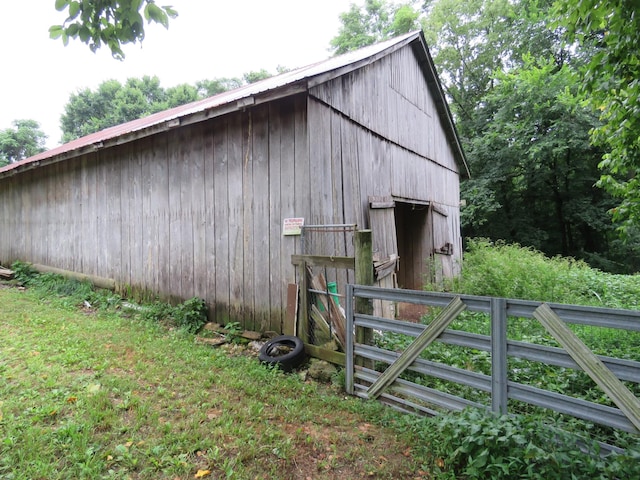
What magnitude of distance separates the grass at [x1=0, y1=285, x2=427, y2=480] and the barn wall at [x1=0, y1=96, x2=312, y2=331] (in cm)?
120

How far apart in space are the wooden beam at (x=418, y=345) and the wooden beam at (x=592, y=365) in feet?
1.88

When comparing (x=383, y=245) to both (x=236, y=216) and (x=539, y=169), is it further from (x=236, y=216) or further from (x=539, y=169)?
(x=539, y=169)

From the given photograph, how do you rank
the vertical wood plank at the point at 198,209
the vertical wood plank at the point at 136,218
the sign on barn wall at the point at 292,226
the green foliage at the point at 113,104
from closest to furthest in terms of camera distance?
1. the sign on barn wall at the point at 292,226
2. the vertical wood plank at the point at 198,209
3. the vertical wood plank at the point at 136,218
4. the green foliage at the point at 113,104

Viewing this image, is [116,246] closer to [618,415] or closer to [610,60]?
[618,415]

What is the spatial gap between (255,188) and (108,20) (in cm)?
268

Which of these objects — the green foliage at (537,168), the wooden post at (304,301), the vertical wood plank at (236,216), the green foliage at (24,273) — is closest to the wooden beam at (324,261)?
the wooden post at (304,301)

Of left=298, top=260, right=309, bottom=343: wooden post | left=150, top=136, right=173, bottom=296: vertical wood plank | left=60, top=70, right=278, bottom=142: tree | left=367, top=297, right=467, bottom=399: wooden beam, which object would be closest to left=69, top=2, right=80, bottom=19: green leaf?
left=298, top=260, right=309, bottom=343: wooden post

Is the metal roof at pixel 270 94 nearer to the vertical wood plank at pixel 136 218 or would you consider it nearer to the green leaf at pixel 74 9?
the vertical wood plank at pixel 136 218

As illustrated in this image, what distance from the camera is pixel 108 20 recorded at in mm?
2424

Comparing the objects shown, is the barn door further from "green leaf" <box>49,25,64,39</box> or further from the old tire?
"green leaf" <box>49,25,64,39</box>

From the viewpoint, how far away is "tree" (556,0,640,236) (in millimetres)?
3125

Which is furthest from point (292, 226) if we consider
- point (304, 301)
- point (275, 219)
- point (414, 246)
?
point (414, 246)

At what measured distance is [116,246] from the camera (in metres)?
6.95

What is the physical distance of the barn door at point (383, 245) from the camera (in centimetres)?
573
